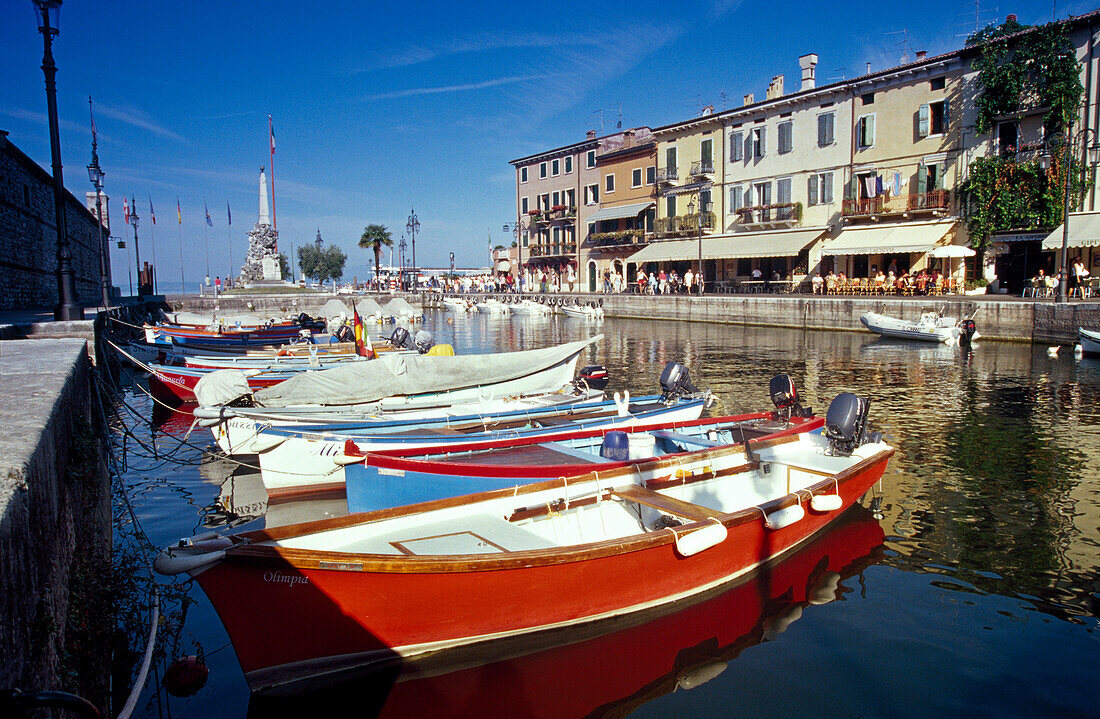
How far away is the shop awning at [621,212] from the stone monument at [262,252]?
2636 centimetres

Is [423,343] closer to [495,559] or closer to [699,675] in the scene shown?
[495,559]

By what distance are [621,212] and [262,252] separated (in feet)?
97.4

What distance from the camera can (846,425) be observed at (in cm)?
916

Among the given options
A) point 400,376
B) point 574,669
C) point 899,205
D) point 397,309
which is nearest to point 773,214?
point 899,205

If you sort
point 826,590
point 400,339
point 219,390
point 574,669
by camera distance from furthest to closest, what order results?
point 400,339 → point 219,390 → point 826,590 → point 574,669

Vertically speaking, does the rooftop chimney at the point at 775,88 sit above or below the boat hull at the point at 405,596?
above

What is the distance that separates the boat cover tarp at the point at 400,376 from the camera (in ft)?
43.7

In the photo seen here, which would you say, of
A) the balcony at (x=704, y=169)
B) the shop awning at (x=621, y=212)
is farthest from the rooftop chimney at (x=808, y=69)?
the shop awning at (x=621, y=212)

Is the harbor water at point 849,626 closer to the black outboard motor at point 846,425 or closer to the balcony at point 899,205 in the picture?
the black outboard motor at point 846,425

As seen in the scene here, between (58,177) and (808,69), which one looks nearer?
(58,177)

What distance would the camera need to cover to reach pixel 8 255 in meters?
Result: 26.3

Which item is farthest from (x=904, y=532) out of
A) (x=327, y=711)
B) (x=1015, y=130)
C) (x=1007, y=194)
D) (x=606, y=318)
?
(x=606, y=318)

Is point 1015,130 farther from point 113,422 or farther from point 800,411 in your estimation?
point 113,422

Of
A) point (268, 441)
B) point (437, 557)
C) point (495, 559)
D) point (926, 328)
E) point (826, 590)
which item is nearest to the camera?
point (437, 557)
